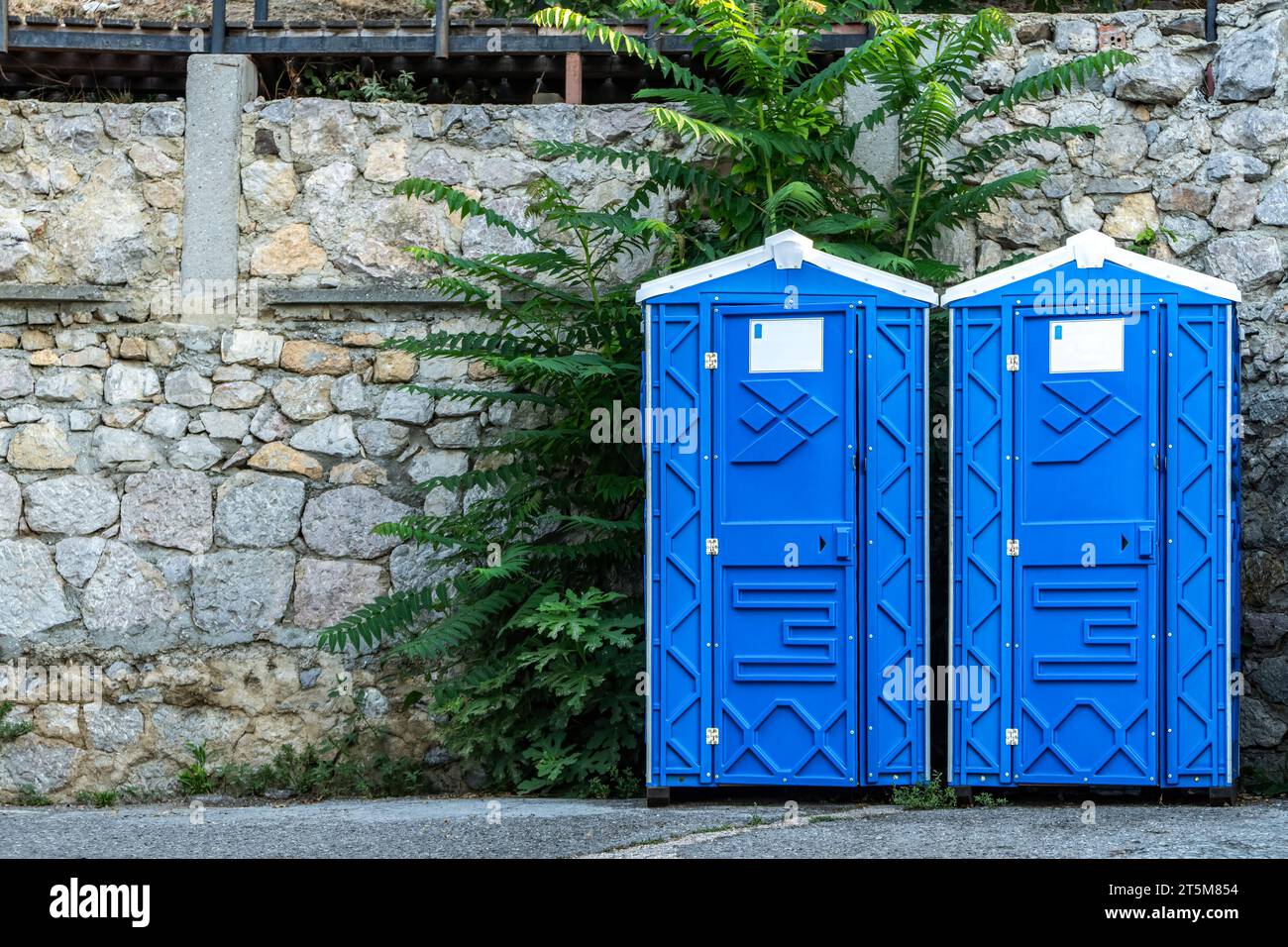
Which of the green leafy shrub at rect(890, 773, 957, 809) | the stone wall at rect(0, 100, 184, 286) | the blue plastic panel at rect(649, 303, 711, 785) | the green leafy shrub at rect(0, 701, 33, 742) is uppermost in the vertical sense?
the stone wall at rect(0, 100, 184, 286)

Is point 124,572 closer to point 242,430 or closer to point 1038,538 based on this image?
point 242,430

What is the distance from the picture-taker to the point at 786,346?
18.2 feet

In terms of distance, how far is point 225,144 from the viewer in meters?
6.81

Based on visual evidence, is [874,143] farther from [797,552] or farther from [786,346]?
[797,552]

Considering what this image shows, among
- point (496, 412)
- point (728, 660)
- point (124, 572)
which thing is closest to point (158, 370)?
point (124, 572)

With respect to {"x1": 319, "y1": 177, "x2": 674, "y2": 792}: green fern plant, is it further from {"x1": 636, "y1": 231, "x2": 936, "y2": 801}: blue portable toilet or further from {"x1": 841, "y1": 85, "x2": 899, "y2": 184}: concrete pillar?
{"x1": 841, "y1": 85, "x2": 899, "y2": 184}: concrete pillar

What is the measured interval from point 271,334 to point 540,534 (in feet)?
5.50

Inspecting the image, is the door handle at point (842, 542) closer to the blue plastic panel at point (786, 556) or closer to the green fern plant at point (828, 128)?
the blue plastic panel at point (786, 556)

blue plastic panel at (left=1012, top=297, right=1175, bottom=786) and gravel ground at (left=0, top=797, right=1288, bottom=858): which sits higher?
blue plastic panel at (left=1012, top=297, right=1175, bottom=786)

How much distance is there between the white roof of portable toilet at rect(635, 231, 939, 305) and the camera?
5527 mm

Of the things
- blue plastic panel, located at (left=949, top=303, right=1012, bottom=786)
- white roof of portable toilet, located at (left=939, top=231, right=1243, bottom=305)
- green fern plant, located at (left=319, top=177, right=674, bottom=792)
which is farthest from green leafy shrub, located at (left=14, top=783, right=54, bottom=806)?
white roof of portable toilet, located at (left=939, top=231, right=1243, bottom=305)

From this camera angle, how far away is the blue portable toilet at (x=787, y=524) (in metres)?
5.50

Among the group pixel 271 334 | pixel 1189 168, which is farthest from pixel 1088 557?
pixel 271 334

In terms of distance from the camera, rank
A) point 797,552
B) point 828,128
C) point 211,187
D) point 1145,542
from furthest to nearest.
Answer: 1. point 211,187
2. point 828,128
3. point 797,552
4. point 1145,542
